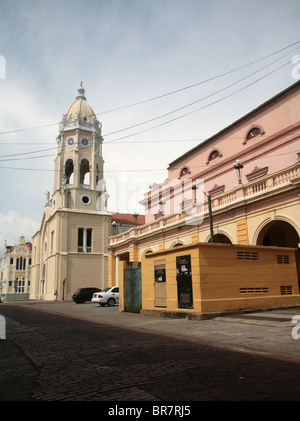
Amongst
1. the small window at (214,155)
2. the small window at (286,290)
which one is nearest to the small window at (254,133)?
the small window at (214,155)

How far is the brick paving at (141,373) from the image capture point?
4103mm

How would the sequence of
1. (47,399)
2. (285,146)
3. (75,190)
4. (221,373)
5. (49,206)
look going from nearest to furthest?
(47,399), (221,373), (285,146), (75,190), (49,206)

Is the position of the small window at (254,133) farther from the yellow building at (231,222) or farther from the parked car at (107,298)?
the parked car at (107,298)

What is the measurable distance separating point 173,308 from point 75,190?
36733 millimetres

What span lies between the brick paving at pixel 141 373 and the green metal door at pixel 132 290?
10.3m

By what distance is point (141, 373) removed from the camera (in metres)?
5.13

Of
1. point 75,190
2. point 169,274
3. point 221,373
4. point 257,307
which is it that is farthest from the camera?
point 75,190

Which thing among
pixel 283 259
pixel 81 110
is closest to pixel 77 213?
pixel 81 110

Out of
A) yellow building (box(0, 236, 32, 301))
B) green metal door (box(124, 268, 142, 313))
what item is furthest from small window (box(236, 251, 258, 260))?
yellow building (box(0, 236, 32, 301))

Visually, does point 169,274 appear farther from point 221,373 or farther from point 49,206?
point 49,206

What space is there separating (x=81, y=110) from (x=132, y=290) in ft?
131

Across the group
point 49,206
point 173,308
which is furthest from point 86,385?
point 49,206

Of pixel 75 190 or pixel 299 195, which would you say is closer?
pixel 299 195

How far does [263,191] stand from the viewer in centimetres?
1750
